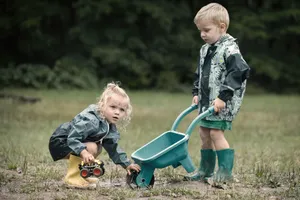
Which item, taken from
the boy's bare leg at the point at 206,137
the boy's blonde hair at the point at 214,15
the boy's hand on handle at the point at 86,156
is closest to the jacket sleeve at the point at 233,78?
the boy's blonde hair at the point at 214,15

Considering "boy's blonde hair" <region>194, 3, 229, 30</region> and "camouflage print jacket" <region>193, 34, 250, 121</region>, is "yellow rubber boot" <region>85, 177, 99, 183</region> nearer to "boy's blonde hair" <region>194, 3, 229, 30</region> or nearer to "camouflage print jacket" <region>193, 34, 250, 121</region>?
"camouflage print jacket" <region>193, 34, 250, 121</region>

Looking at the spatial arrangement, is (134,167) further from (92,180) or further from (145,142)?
(145,142)

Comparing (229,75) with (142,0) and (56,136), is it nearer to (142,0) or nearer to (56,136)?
(56,136)

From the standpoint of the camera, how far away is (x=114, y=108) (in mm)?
4762

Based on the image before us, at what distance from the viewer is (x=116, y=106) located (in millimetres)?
4770

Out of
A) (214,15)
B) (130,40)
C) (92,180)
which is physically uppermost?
(130,40)

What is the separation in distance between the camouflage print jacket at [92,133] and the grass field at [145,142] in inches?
12.5

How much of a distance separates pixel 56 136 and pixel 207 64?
154 cm

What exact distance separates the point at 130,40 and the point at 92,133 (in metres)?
15.3

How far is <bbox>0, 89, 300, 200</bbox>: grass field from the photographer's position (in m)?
4.44

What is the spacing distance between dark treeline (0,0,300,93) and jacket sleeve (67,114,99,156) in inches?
529

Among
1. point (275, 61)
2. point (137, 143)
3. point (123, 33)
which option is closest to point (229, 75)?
point (137, 143)

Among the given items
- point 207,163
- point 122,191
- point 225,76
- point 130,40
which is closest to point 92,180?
point 122,191

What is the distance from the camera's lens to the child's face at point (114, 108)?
4738 mm
